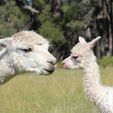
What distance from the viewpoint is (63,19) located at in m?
49.8

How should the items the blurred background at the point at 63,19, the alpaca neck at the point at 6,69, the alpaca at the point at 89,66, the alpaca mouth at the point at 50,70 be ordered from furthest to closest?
the blurred background at the point at 63,19
the alpaca at the point at 89,66
the alpaca neck at the point at 6,69
the alpaca mouth at the point at 50,70

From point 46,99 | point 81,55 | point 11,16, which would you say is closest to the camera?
point 81,55

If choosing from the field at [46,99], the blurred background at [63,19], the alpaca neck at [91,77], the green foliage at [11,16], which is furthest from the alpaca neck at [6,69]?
the green foliage at [11,16]

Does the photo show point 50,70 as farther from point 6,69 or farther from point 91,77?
point 91,77

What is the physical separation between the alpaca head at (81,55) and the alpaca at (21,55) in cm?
141

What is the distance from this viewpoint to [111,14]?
46594 mm

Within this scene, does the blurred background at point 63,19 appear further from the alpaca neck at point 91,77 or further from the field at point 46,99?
the alpaca neck at point 91,77

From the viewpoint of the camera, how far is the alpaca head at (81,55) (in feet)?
26.5

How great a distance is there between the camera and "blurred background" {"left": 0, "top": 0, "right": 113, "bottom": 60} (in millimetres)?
46562

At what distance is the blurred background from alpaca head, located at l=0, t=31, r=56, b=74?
36.6m

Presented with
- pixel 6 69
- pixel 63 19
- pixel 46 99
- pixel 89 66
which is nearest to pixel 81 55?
pixel 89 66

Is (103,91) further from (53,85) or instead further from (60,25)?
(60,25)

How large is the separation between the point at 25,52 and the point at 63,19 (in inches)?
1702

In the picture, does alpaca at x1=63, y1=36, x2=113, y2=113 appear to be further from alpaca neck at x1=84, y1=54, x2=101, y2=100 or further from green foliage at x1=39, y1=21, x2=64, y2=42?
green foliage at x1=39, y1=21, x2=64, y2=42
